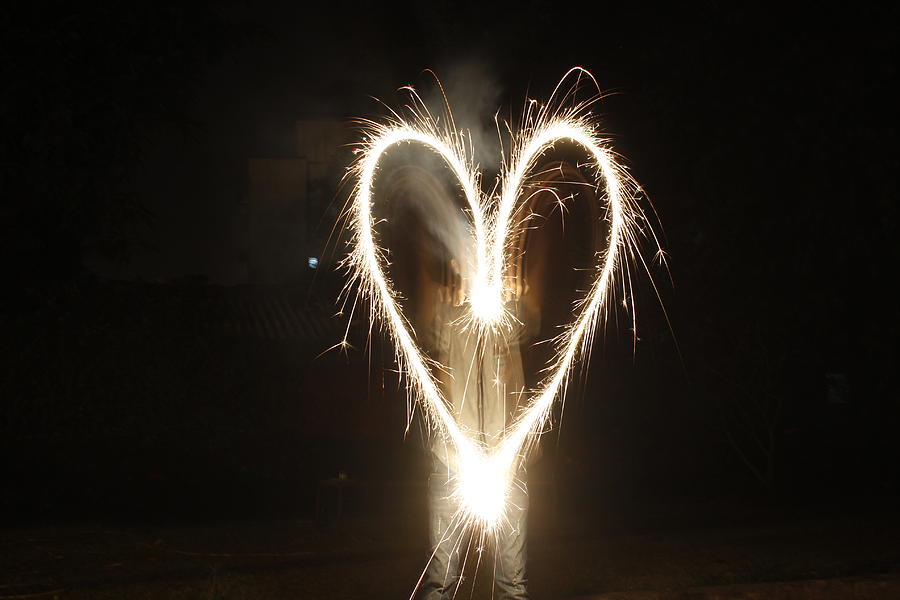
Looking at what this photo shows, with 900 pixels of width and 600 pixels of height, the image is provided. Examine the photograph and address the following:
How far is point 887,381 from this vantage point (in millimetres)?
9516

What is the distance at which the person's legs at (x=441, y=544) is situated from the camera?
→ 457cm

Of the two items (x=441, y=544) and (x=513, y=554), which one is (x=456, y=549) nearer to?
(x=441, y=544)

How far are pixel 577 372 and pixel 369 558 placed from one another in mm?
5619

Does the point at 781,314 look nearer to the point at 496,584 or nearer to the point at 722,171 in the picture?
the point at 722,171

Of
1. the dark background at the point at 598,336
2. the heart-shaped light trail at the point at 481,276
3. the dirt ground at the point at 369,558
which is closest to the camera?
the heart-shaped light trail at the point at 481,276

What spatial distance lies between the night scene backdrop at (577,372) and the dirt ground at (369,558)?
46mm

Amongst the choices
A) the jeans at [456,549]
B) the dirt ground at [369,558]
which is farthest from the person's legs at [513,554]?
the dirt ground at [369,558]

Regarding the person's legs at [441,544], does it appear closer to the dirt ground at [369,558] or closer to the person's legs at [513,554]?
the person's legs at [513,554]

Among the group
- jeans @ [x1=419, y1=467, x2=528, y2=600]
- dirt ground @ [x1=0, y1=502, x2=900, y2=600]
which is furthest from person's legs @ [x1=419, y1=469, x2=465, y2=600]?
dirt ground @ [x1=0, y1=502, x2=900, y2=600]

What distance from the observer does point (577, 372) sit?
11.3 meters

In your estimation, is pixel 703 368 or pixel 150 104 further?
pixel 150 104

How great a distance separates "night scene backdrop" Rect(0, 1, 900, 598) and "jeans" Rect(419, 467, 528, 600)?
1.64 meters

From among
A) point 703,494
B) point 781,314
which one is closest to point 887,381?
point 781,314

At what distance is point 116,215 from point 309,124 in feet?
55.7
